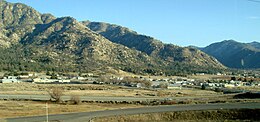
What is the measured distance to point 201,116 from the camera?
6266cm

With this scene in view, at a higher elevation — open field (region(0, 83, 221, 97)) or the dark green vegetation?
open field (region(0, 83, 221, 97))

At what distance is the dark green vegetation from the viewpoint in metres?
59.0

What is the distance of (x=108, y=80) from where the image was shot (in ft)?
634

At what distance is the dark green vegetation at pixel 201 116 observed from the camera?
194 ft

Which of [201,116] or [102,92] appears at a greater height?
[102,92]

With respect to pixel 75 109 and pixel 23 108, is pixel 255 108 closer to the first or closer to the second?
pixel 75 109

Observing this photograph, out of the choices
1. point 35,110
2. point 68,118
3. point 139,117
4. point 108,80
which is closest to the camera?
point 68,118

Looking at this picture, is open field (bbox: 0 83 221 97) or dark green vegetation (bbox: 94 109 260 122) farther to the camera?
open field (bbox: 0 83 221 97)

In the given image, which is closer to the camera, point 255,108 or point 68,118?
point 68,118

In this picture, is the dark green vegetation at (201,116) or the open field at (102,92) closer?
the dark green vegetation at (201,116)

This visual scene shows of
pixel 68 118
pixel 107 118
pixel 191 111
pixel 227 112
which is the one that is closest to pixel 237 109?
pixel 227 112

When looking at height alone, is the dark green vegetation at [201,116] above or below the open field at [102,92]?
below

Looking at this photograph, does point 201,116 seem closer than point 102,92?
Yes

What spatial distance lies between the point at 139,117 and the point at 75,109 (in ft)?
41.6
